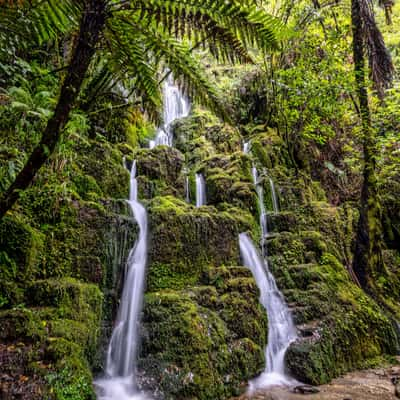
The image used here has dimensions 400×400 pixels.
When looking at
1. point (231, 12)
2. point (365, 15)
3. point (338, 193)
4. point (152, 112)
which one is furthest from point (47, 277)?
point (338, 193)

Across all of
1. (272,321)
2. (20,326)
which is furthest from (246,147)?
(20,326)

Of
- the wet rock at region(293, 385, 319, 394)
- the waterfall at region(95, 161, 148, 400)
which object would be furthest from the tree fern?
the wet rock at region(293, 385, 319, 394)

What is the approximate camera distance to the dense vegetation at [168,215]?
1.90 m

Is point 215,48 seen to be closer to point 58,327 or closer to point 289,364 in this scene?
point 58,327

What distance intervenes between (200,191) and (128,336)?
201 inches

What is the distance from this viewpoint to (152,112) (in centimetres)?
251

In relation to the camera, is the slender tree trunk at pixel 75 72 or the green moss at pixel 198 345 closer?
the slender tree trunk at pixel 75 72

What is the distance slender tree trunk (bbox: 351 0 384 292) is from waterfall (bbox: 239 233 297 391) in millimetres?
2434

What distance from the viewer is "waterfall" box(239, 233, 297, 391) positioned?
4329 mm

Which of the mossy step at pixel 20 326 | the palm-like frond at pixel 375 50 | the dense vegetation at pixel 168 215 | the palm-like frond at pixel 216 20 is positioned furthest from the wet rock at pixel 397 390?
the palm-like frond at pixel 375 50

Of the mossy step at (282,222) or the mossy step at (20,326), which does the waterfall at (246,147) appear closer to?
the mossy step at (282,222)

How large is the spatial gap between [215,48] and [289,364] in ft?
14.7

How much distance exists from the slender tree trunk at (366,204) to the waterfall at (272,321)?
243 cm

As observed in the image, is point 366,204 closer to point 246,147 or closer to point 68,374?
point 246,147
